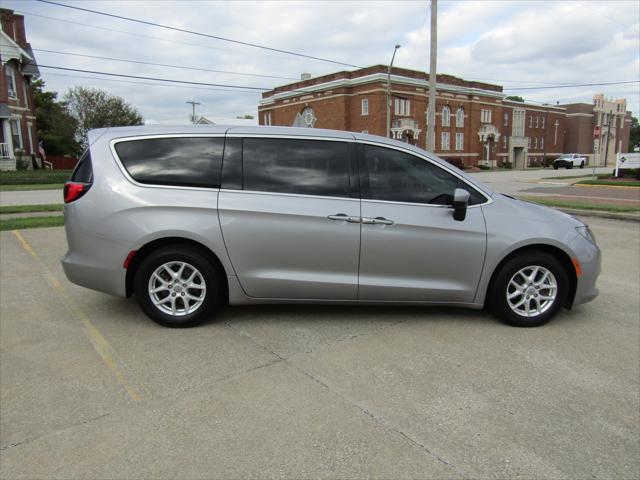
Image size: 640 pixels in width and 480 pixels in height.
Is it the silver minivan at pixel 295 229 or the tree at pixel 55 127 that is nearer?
the silver minivan at pixel 295 229

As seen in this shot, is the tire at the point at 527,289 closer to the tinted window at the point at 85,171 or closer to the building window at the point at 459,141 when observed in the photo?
the tinted window at the point at 85,171

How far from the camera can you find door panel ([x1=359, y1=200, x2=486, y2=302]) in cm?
428

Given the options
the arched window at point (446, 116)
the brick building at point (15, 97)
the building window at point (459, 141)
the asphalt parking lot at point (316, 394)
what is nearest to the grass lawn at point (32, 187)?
the brick building at point (15, 97)

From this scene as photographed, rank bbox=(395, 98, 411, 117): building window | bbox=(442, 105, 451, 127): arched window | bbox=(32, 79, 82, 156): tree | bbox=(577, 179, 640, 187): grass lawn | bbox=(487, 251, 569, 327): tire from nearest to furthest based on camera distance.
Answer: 1. bbox=(487, 251, 569, 327): tire
2. bbox=(577, 179, 640, 187): grass lawn
3. bbox=(32, 79, 82, 156): tree
4. bbox=(395, 98, 411, 117): building window
5. bbox=(442, 105, 451, 127): arched window

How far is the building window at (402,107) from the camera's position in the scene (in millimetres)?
54716

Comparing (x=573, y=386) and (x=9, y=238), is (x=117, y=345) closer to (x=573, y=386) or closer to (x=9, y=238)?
(x=573, y=386)

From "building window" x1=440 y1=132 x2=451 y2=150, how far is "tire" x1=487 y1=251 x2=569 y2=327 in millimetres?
58117

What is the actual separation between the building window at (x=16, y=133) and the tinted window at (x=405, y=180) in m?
36.4

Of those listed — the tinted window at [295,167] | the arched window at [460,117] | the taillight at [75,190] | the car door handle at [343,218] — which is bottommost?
the car door handle at [343,218]

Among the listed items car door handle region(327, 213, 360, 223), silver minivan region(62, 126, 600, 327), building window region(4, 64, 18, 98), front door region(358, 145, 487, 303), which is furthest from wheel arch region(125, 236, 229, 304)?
building window region(4, 64, 18, 98)

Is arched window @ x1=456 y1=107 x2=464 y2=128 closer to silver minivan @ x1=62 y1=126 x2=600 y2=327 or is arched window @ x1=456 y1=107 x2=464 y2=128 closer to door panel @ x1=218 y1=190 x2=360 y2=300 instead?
silver minivan @ x1=62 y1=126 x2=600 y2=327

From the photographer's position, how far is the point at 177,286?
14.0 ft

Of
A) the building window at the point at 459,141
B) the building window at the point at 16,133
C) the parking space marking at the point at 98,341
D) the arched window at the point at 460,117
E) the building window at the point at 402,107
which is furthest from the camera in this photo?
the building window at the point at 459,141

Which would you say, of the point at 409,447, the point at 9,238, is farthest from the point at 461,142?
the point at 409,447
